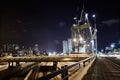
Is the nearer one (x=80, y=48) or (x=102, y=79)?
(x=102, y=79)

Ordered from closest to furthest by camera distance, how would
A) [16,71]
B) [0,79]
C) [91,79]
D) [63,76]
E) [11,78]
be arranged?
[63,76], [91,79], [0,79], [11,78], [16,71]

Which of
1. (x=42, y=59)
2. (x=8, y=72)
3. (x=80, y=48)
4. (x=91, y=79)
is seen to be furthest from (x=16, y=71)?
(x=91, y=79)

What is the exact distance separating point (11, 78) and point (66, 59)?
25.5 meters

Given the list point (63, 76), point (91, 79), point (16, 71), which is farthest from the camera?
point (16, 71)

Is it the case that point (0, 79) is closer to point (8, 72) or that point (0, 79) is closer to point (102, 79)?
point (8, 72)

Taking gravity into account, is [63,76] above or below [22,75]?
above

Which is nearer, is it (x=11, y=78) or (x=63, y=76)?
(x=63, y=76)

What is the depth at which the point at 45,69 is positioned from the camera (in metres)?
105

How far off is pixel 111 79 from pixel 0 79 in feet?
264

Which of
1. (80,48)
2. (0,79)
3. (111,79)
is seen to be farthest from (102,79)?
(80,48)

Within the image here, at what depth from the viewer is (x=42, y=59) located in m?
108

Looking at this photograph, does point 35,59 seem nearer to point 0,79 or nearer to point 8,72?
point 8,72

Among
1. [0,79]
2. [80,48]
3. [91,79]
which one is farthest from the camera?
[80,48]

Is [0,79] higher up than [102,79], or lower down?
lower down
